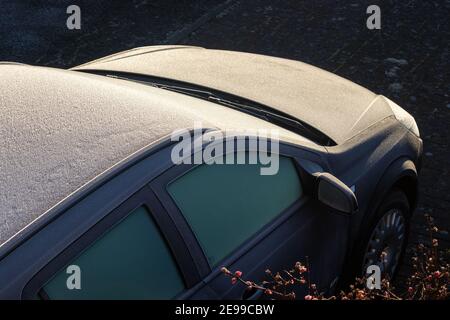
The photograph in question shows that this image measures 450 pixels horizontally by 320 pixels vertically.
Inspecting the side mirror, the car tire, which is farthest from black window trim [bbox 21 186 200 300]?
the car tire

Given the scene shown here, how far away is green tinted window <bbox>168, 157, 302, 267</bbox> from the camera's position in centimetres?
407

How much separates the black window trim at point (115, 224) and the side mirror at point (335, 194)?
96 cm

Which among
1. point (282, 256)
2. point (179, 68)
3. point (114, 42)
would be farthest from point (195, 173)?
point (114, 42)

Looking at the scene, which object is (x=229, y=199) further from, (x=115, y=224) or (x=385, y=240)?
(x=385, y=240)

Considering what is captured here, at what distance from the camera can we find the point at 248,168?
14.4 ft

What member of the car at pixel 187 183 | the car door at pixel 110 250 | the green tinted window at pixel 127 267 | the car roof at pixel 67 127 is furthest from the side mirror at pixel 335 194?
the green tinted window at pixel 127 267

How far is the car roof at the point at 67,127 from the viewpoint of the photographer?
361 cm

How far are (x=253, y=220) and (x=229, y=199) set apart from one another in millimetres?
201

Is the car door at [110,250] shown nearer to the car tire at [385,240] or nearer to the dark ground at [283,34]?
the car tire at [385,240]

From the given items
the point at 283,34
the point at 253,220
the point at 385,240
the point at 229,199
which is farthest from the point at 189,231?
the point at 283,34

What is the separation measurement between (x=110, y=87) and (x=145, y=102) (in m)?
0.25

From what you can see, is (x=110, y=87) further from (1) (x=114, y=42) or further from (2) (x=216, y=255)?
(1) (x=114, y=42)

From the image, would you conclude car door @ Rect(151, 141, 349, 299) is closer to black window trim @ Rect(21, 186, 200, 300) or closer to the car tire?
black window trim @ Rect(21, 186, 200, 300)

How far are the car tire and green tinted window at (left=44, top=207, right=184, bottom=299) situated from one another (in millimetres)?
1450
